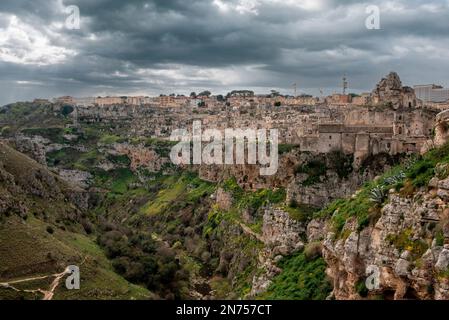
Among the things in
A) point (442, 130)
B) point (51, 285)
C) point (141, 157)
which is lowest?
point (51, 285)

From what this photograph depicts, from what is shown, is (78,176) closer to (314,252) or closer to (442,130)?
(314,252)

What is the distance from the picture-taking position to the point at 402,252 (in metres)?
19.6

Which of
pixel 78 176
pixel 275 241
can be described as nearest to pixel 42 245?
pixel 275 241

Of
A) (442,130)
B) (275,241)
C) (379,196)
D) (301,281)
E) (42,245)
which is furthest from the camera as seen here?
(42,245)

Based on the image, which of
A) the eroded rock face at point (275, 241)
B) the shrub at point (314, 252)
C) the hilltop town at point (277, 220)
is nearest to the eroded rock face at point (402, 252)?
the hilltop town at point (277, 220)

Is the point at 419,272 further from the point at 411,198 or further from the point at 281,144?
the point at 281,144

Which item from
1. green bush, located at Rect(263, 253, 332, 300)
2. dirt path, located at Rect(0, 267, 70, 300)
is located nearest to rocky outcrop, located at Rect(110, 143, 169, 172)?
dirt path, located at Rect(0, 267, 70, 300)

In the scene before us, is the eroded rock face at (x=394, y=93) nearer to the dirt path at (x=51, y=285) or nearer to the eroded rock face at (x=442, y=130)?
the eroded rock face at (x=442, y=130)

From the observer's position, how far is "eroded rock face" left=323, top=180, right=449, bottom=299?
17922mm

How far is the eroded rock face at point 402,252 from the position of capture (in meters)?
17.9

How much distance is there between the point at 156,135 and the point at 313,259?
101 metres

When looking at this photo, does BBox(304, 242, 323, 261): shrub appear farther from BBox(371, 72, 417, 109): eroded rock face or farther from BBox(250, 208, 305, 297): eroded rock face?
BBox(371, 72, 417, 109): eroded rock face

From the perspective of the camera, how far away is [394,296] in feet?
65.6
